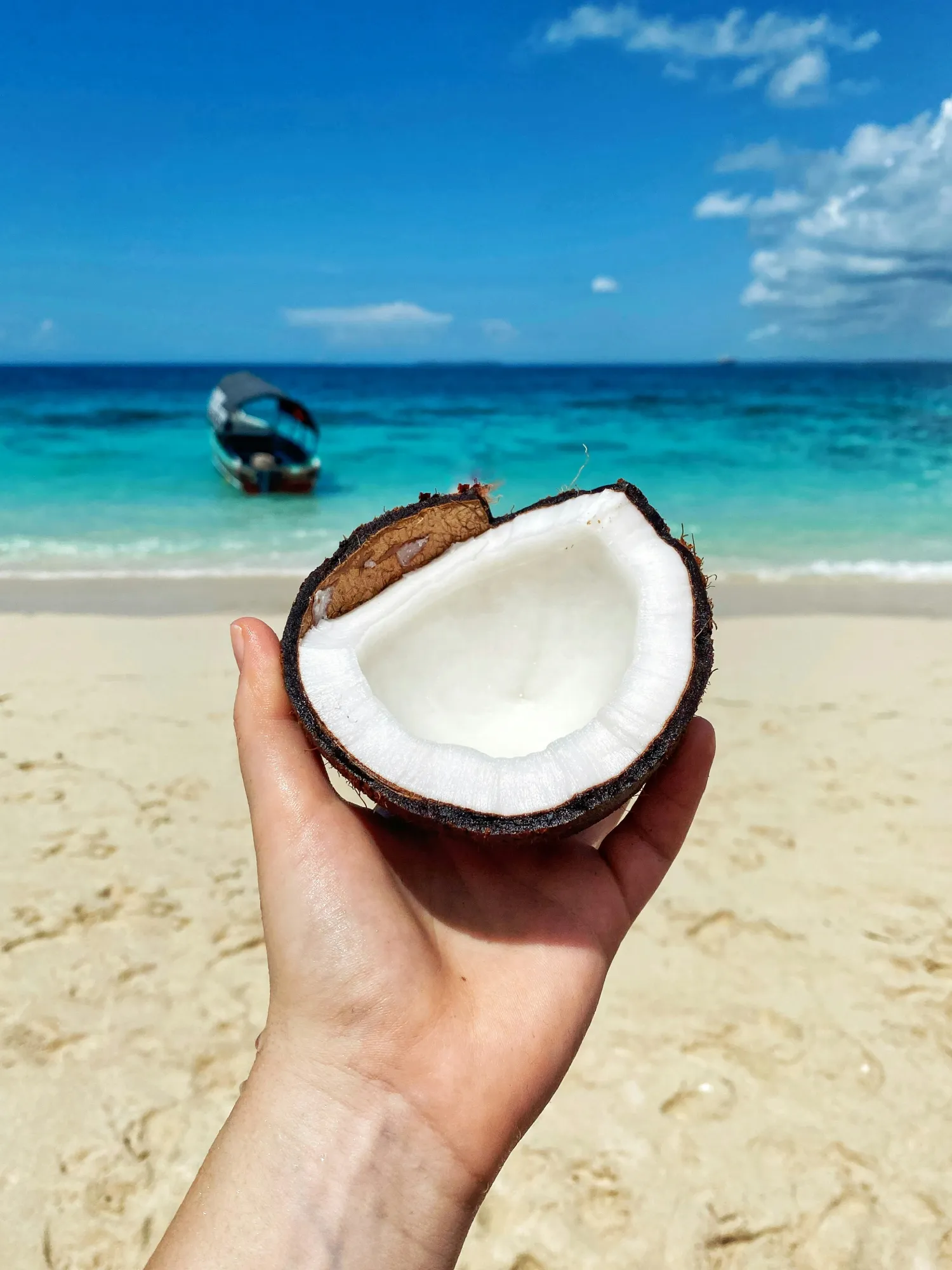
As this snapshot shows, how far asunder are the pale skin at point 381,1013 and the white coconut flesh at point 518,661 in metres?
0.16

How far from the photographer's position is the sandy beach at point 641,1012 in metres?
2.46

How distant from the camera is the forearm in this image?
1357 millimetres

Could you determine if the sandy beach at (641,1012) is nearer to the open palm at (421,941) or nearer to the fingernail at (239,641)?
the open palm at (421,941)

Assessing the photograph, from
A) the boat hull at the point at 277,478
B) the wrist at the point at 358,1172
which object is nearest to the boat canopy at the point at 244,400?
the boat hull at the point at 277,478

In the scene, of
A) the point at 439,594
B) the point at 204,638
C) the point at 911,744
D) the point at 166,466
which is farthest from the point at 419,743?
the point at 166,466

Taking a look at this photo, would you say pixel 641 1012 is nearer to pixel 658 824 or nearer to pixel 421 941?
pixel 658 824

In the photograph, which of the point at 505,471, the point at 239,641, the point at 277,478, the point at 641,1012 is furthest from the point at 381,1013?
the point at 505,471

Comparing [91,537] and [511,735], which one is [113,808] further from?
[91,537]

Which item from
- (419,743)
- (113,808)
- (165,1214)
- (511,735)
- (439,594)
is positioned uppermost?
(439,594)

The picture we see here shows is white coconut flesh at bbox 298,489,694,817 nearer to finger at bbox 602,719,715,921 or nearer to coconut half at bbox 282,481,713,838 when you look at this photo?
coconut half at bbox 282,481,713,838

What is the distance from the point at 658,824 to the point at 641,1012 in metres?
1.35

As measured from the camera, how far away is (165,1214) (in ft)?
8.13

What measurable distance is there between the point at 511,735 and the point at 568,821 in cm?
65

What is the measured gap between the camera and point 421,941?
1.73 m
